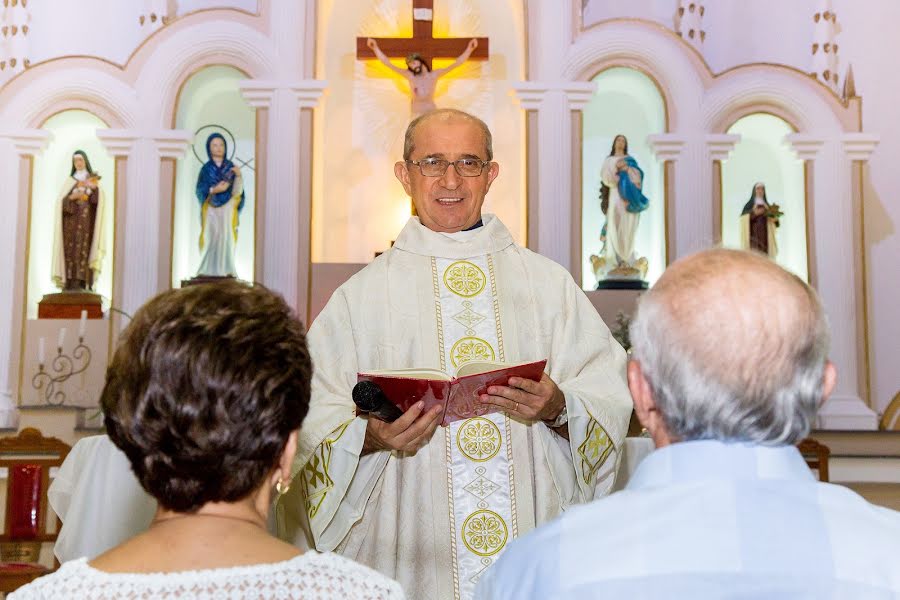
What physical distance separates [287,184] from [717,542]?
745 centimetres

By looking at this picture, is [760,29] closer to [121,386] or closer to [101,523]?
[101,523]

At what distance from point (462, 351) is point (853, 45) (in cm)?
681

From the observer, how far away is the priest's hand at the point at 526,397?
2.90 meters

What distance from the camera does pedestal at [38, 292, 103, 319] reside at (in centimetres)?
844

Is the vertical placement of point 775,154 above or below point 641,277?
above

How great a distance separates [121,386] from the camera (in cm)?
159

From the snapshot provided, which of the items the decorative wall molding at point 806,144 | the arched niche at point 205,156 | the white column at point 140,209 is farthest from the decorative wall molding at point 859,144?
the white column at point 140,209

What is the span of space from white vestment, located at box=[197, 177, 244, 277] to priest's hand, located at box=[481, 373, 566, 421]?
5.80 meters

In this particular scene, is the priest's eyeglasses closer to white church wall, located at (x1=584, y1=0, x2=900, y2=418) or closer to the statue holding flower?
the statue holding flower

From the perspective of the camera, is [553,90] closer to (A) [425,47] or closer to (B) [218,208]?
(A) [425,47]

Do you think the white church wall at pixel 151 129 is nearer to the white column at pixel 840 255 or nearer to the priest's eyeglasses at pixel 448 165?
the white column at pixel 840 255

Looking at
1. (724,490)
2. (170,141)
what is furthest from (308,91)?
(724,490)

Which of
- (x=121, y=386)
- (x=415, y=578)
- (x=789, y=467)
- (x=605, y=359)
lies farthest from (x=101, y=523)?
(x=789, y=467)

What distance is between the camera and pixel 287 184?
8641 mm
